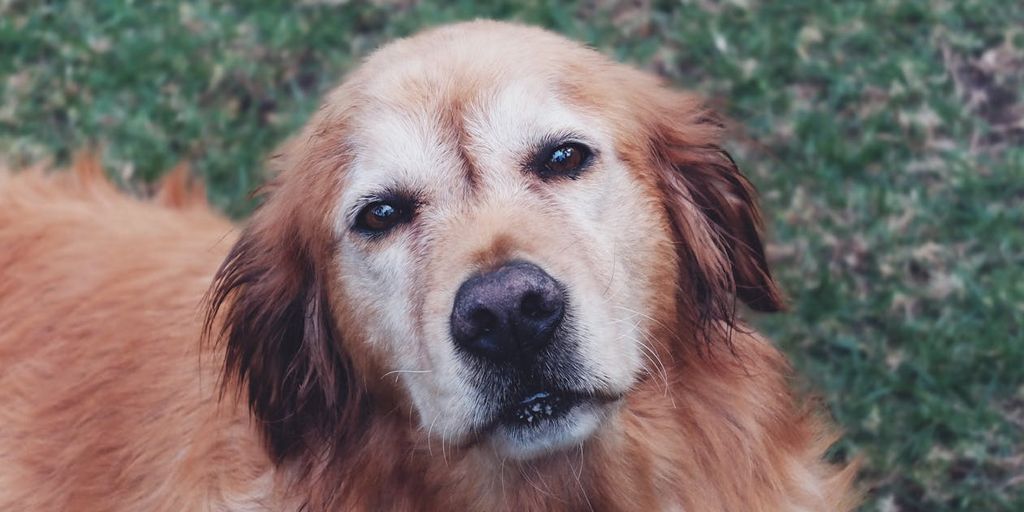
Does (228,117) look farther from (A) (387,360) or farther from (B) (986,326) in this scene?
(B) (986,326)

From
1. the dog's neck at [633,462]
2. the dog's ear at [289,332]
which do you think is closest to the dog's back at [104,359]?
the dog's ear at [289,332]

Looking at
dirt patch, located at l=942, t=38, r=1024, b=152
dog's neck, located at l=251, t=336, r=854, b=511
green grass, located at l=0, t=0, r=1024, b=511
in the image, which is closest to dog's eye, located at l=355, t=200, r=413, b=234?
dog's neck, located at l=251, t=336, r=854, b=511

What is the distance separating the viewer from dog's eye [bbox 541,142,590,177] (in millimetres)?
3041

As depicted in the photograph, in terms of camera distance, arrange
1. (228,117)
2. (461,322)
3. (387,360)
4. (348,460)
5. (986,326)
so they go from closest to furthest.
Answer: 1. (461,322)
2. (387,360)
3. (348,460)
4. (986,326)
5. (228,117)

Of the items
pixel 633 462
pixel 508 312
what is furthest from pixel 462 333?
pixel 633 462

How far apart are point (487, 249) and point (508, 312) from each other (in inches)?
8.0

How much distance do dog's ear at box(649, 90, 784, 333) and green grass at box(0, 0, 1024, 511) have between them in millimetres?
624

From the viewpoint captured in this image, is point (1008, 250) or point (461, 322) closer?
point (461, 322)

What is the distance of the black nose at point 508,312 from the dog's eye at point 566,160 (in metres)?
0.46

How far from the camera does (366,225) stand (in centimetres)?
310

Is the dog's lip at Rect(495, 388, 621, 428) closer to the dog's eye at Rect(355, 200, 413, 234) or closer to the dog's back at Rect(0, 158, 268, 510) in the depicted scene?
the dog's eye at Rect(355, 200, 413, 234)

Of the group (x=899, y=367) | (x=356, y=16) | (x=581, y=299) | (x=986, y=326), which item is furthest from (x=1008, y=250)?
(x=356, y=16)

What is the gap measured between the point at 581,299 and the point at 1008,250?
2986 mm

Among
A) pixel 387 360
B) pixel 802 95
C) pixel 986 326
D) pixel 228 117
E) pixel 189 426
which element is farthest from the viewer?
pixel 228 117
